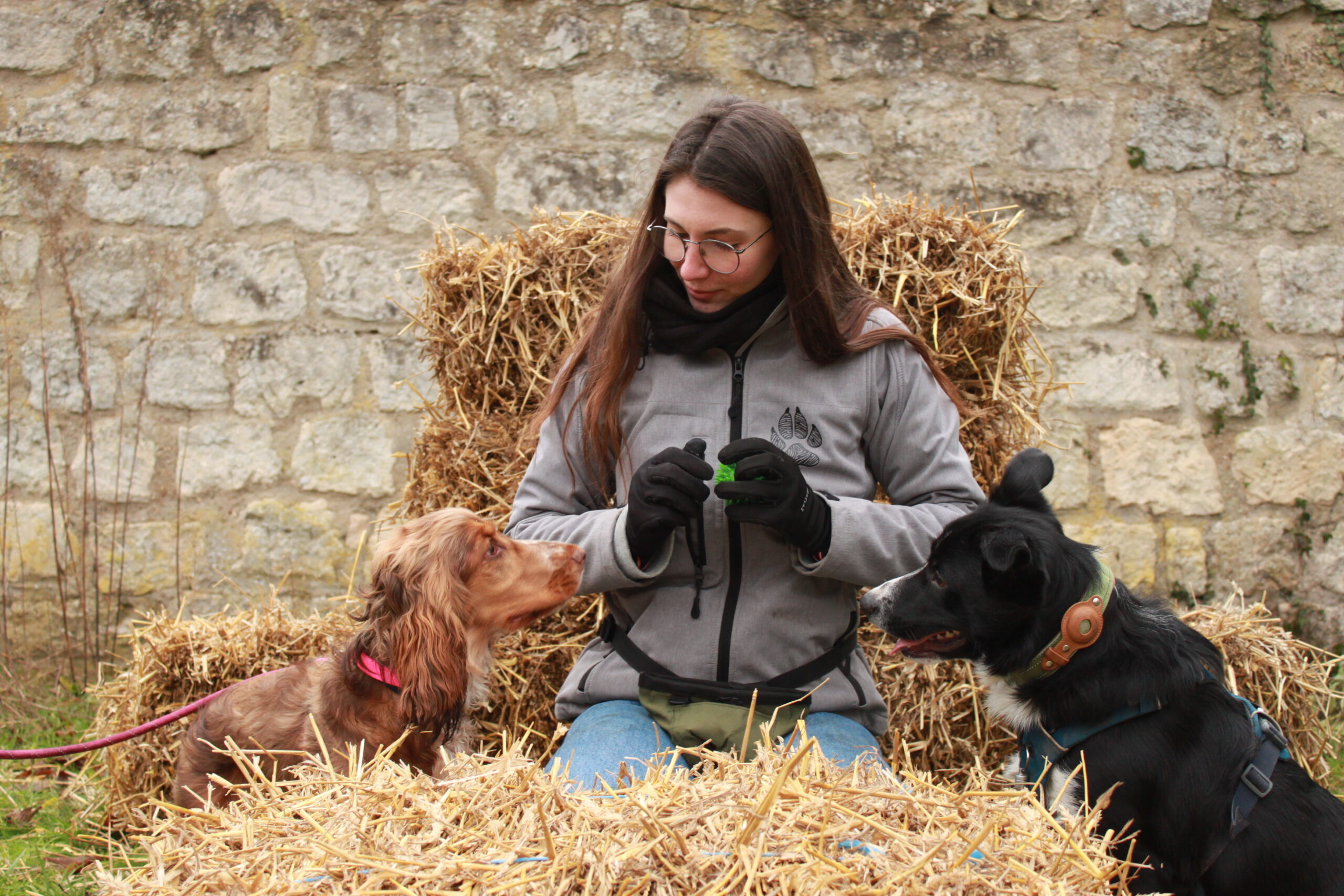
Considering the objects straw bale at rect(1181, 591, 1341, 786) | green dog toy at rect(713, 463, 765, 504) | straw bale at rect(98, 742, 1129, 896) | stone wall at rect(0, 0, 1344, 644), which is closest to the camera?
straw bale at rect(98, 742, 1129, 896)

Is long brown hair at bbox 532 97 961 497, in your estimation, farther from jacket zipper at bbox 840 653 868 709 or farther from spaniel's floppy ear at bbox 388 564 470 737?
jacket zipper at bbox 840 653 868 709

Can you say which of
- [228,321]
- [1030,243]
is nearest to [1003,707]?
[1030,243]

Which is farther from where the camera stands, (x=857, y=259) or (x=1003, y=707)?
(x=857, y=259)

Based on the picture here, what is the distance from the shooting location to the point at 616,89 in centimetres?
491

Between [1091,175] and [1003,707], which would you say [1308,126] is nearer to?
[1091,175]

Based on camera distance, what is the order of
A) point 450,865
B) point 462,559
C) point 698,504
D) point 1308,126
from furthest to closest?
point 1308,126, point 462,559, point 698,504, point 450,865

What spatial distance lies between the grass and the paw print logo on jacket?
2388mm

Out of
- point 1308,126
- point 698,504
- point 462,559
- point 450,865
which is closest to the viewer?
point 450,865

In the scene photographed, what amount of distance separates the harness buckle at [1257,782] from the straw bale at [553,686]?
111 centimetres

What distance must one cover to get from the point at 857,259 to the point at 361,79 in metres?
2.93

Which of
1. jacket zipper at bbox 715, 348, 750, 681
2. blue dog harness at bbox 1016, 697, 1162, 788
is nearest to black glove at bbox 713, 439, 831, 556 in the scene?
jacket zipper at bbox 715, 348, 750, 681

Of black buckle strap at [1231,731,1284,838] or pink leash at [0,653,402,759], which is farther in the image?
pink leash at [0,653,402,759]

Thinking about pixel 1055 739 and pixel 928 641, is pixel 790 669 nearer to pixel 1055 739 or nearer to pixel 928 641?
pixel 928 641

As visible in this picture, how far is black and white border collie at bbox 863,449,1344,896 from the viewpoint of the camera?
2.33m
